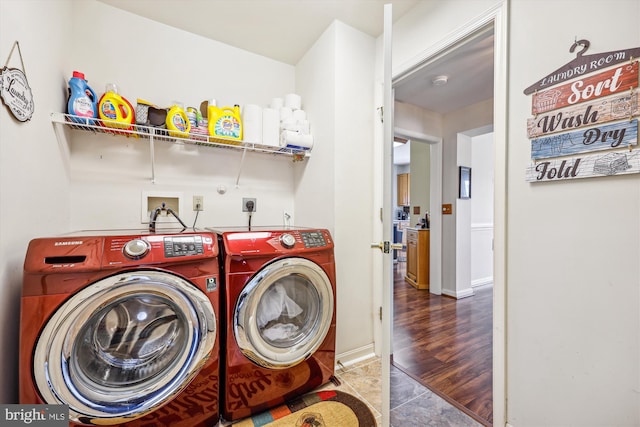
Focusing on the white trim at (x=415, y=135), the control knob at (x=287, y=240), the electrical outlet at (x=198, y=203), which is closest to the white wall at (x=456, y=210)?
the white trim at (x=415, y=135)

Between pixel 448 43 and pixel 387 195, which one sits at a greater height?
pixel 448 43

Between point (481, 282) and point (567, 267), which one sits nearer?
point (567, 267)

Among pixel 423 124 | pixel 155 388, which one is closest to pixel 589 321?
pixel 155 388

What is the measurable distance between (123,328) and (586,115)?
2075mm

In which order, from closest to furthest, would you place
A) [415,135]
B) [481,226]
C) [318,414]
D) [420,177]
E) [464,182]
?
[318,414] < [415,135] < [464,182] < [481,226] < [420,177]

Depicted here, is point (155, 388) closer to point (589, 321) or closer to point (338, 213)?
point (338, 213)

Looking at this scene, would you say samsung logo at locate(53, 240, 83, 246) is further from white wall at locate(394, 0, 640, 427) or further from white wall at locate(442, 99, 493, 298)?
white wall at locate(442, 99, 493, 298)

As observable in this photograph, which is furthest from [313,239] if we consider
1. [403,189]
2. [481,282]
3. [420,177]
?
[403,189]

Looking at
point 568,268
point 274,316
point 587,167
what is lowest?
point 274,316

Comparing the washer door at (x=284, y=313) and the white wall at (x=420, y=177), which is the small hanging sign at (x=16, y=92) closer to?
the washer door at (x=284, y=313)

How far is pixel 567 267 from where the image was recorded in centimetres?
101

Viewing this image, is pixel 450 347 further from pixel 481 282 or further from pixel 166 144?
pixel 166 144

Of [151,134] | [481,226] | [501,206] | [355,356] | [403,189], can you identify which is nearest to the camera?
[501,206]

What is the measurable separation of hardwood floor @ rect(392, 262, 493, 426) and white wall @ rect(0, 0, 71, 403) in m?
2.11
